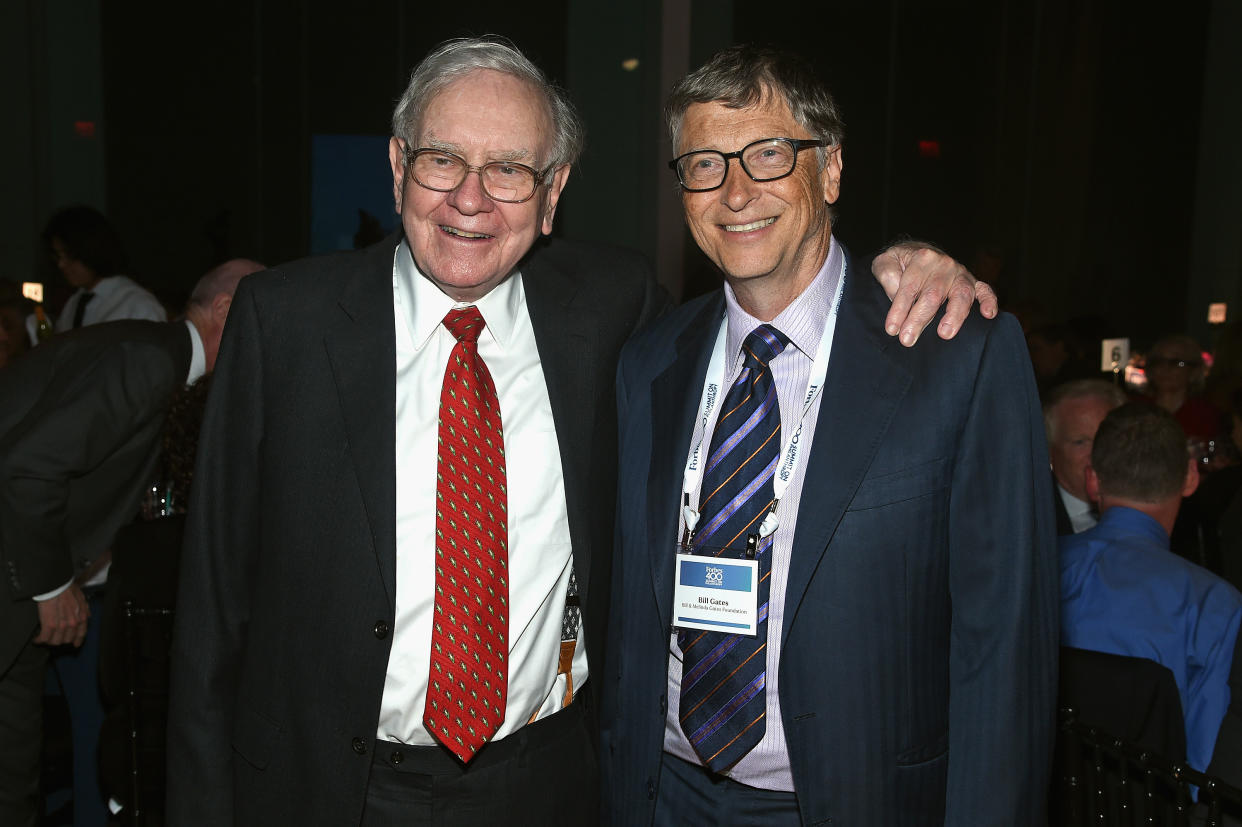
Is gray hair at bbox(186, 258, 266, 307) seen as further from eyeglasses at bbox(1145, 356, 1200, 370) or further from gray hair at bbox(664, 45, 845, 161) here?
eyeglasses at bbox(1145, 356, 1200, 370)

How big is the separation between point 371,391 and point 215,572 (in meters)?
0.39

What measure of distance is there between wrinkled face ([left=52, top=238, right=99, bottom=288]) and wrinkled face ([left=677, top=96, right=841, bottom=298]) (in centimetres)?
470

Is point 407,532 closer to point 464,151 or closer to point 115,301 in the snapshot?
point 464,151

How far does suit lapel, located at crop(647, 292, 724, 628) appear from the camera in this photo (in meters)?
1.67

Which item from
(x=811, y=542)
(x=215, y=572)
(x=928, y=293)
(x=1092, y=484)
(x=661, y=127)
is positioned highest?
(x=661, y=127)

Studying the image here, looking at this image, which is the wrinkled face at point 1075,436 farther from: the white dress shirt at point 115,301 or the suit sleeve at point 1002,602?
the white dress shirt at point 115,301

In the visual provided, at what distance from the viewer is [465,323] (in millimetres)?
1780

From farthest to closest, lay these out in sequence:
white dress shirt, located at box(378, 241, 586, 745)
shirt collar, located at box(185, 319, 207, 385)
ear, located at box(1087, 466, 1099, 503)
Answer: shirt collar, located at box(185, 319, 207, 385) < ear, located at box(1087, 466, 1099, 503) < white dress shirt, located at box(378, 241, 586, 745)

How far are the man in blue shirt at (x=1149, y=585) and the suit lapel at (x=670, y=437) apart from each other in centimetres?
138

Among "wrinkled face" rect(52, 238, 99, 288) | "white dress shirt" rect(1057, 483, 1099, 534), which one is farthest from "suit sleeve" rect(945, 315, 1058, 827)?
"wrinkled face" rect(52, 238, 99, 288)

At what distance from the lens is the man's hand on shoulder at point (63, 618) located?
9.15 ft

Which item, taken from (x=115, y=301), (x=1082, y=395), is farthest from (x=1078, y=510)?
(x=115, y=301)

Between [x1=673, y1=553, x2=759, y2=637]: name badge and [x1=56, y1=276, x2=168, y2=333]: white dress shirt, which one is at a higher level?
[x1=56, y1=276, x2=168, y2=333]: white dress shirt

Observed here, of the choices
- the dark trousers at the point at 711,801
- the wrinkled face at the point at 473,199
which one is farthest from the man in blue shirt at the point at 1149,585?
the wrinkled face at the point at 473,199
